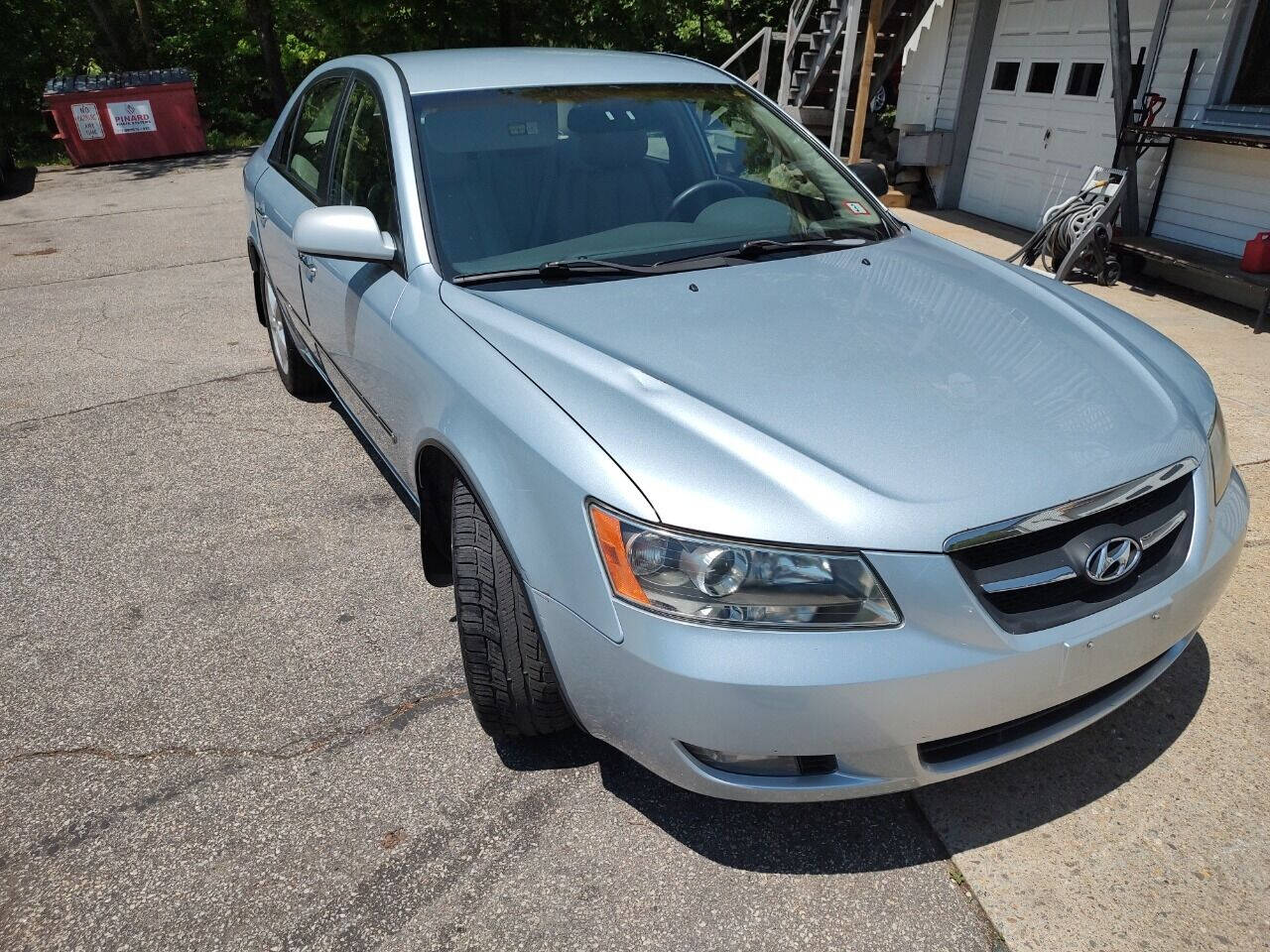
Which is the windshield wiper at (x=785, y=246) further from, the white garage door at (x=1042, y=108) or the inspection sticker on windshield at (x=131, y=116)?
the inspection sticker on windshield at (x=131, y=116)

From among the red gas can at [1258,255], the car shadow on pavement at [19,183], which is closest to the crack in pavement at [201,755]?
the red gas can at [1258,255]

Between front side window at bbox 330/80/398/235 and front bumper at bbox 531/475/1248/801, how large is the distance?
1.57 metres

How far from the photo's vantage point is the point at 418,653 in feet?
9.17

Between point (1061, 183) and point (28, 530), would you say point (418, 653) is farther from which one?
point (1061, 183)

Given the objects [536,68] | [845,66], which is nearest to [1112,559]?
[536,68]

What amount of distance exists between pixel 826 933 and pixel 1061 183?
8.06 metres

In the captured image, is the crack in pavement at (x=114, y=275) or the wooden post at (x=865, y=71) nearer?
the crack in pavement at (x=114, y=275)

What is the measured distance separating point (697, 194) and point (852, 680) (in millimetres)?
1851

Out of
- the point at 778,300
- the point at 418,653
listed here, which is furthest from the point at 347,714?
the point at 778,300

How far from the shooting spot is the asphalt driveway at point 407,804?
1946mm

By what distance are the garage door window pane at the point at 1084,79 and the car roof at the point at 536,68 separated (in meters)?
5.81

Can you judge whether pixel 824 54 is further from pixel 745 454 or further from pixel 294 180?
pixel 745 454

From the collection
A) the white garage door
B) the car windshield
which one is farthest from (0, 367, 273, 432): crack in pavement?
the white garage door

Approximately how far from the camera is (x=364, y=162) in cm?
309
